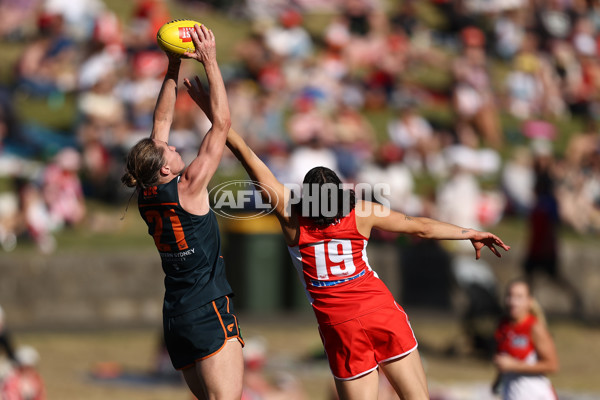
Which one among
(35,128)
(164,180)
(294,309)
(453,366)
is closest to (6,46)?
(35,128)

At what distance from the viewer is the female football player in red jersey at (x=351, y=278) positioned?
18.4 ft

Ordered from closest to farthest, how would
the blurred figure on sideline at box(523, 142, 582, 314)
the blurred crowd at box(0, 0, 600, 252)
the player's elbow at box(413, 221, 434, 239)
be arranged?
1. the player's elbow at box(413, 221, 434, 239)
2. the blurred figure on sideline at box(523, 142, 582, 314)
3. the blurred crowd at box(0, 0, 600, 252)

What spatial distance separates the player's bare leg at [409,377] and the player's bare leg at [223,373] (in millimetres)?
897

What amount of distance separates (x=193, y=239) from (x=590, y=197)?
11770 millimetres

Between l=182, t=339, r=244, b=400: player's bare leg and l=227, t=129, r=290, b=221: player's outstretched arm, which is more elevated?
l=227, t=129, r=290, b=221: player's outstretched arm

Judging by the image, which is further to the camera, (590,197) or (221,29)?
(221,29)

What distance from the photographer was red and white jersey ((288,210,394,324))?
18.4 feet

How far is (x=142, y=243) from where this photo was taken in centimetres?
1392

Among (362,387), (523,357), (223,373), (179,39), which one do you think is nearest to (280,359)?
(523,357)

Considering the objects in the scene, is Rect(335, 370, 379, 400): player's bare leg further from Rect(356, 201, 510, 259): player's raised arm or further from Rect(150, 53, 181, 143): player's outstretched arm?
Rect(150, 53, 181, 143): player's outstretched arm

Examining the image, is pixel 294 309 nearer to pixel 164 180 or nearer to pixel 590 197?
pixel 590 197

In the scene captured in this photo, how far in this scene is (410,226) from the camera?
5.66 metres

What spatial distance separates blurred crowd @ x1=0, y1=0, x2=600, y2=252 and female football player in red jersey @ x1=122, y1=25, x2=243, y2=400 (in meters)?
8.28

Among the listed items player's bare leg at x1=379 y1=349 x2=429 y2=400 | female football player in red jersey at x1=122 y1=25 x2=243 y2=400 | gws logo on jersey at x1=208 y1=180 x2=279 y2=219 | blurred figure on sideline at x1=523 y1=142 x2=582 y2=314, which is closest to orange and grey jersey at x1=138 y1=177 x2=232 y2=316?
female football player in red jersey at x1=122 y1=25 x2=243 y2=400
